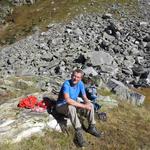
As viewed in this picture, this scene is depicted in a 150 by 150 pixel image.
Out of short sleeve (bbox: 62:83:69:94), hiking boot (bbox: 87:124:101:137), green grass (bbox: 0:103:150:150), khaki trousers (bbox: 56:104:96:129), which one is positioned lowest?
green grass (bbox: 0:103:150:150)

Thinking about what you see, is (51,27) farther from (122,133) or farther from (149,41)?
(122,133)

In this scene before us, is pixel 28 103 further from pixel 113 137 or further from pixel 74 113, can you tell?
pixel 113 137

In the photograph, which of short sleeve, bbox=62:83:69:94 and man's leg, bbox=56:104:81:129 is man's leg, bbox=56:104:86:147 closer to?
man's leg, bbox=56:104:81:129

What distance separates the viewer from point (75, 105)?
18.0m

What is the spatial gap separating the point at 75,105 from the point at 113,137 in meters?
2.56

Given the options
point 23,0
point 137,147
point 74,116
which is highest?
point 23,0

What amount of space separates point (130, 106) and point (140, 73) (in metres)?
12.1

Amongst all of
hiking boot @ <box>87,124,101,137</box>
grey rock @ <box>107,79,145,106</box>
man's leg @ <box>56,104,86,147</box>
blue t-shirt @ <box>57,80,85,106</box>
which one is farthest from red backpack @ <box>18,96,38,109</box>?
grey rock @ <box>107,79,145,106</box>

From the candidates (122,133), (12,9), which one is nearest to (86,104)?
(122,133)

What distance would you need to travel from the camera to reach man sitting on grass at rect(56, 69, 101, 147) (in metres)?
18.1

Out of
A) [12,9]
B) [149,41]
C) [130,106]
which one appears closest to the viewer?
[130,106]

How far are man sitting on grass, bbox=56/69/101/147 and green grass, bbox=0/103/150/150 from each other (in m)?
0.41

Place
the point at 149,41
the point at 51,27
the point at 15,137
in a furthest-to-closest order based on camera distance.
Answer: the point at 51,27
the point at 149,41
the point at 15,137

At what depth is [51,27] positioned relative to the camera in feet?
162
